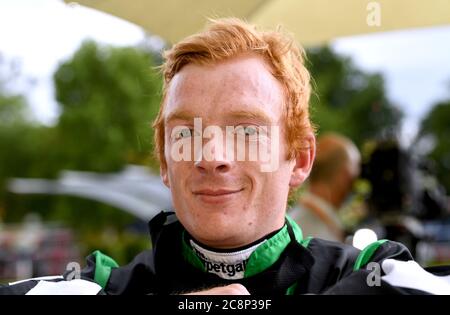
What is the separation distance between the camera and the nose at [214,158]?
1222mm

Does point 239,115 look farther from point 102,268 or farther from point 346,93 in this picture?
point 346,93

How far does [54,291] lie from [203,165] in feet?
1.09

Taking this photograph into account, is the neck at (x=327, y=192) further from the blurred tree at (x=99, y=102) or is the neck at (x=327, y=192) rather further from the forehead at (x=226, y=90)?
the blurred tree at (x=99, y=102)

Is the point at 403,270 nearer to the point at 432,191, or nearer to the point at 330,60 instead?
the point at 432,191

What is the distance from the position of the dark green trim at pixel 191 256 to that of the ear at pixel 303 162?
233mm

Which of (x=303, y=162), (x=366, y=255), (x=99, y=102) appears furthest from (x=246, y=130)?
(x=99, y=102)

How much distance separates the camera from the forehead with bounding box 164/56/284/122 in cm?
124

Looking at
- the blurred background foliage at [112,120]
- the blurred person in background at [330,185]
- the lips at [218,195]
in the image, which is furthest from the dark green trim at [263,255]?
the blurred background foliage at [112,120]

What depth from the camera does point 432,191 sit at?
4344mm

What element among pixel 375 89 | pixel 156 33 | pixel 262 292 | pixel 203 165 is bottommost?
pixel 262 292

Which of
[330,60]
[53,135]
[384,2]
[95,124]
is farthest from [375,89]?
[384,2]

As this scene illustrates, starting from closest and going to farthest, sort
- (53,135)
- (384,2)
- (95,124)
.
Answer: (384,2)
(95,124)
(53,135)

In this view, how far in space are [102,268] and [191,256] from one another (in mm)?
197

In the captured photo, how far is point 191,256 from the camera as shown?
1.38 metres
